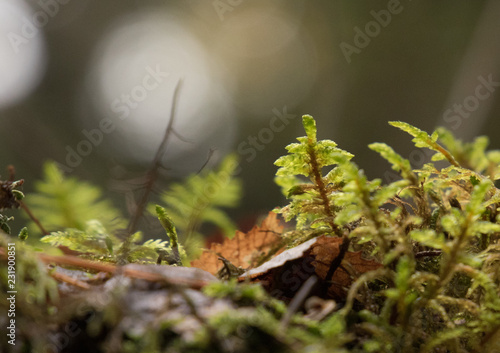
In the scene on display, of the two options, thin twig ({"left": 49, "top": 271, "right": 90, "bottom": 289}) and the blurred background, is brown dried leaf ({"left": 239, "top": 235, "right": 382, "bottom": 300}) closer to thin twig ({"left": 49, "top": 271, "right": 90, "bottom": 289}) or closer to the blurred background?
thin twig ({"left": 49, "top": 271, "right": 90, "bottom": 289})

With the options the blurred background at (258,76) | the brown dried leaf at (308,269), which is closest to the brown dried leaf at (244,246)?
the brown dried leaf at (308,269)

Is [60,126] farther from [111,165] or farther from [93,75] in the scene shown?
[111,165]

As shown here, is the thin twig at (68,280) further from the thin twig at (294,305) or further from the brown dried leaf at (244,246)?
the brown dried leaf at (244,246)

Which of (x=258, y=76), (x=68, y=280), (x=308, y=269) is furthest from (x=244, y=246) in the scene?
(x=258, y=76)

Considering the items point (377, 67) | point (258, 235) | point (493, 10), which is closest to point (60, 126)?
point (377, 67)

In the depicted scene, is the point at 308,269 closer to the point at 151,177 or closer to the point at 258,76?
the point at 151,177

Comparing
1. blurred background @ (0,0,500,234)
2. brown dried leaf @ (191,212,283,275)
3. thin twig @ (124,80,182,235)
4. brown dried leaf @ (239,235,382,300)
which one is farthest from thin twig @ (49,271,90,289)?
blurred background @ (0,0,500,234)
